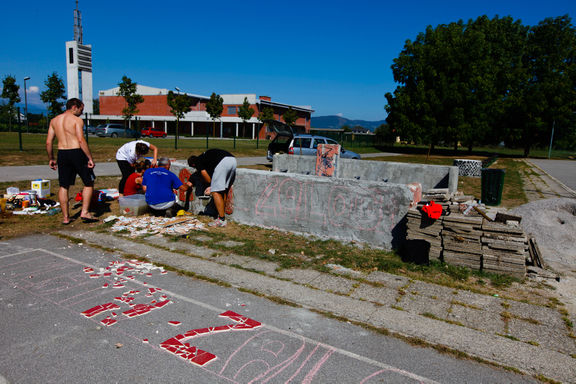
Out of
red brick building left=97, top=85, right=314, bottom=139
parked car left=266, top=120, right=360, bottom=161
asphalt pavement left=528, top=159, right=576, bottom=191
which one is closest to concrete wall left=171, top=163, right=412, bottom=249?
parked car left=266, top=120, right=360, bottom=161

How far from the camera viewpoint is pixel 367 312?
3.87m

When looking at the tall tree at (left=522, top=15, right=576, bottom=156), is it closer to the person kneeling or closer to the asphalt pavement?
the asphalt pavement

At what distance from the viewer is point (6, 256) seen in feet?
16.8

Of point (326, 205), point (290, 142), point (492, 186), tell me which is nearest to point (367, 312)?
point (326, 205)

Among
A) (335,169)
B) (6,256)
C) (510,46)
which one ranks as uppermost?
(510,46)

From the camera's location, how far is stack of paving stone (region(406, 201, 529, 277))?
4.95 meters

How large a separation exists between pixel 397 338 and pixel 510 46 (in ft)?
175

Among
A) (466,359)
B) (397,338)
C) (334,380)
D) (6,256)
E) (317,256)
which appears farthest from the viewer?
(317,256)

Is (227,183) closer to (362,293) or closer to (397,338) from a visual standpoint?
(362,293)

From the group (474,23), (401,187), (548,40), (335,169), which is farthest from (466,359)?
(548,40)

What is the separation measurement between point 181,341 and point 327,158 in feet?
34.1

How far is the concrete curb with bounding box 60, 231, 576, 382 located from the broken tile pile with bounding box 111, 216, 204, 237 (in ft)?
2.46

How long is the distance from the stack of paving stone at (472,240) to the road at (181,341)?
235 centimetres

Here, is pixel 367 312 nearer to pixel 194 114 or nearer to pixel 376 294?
pixel 376 294
